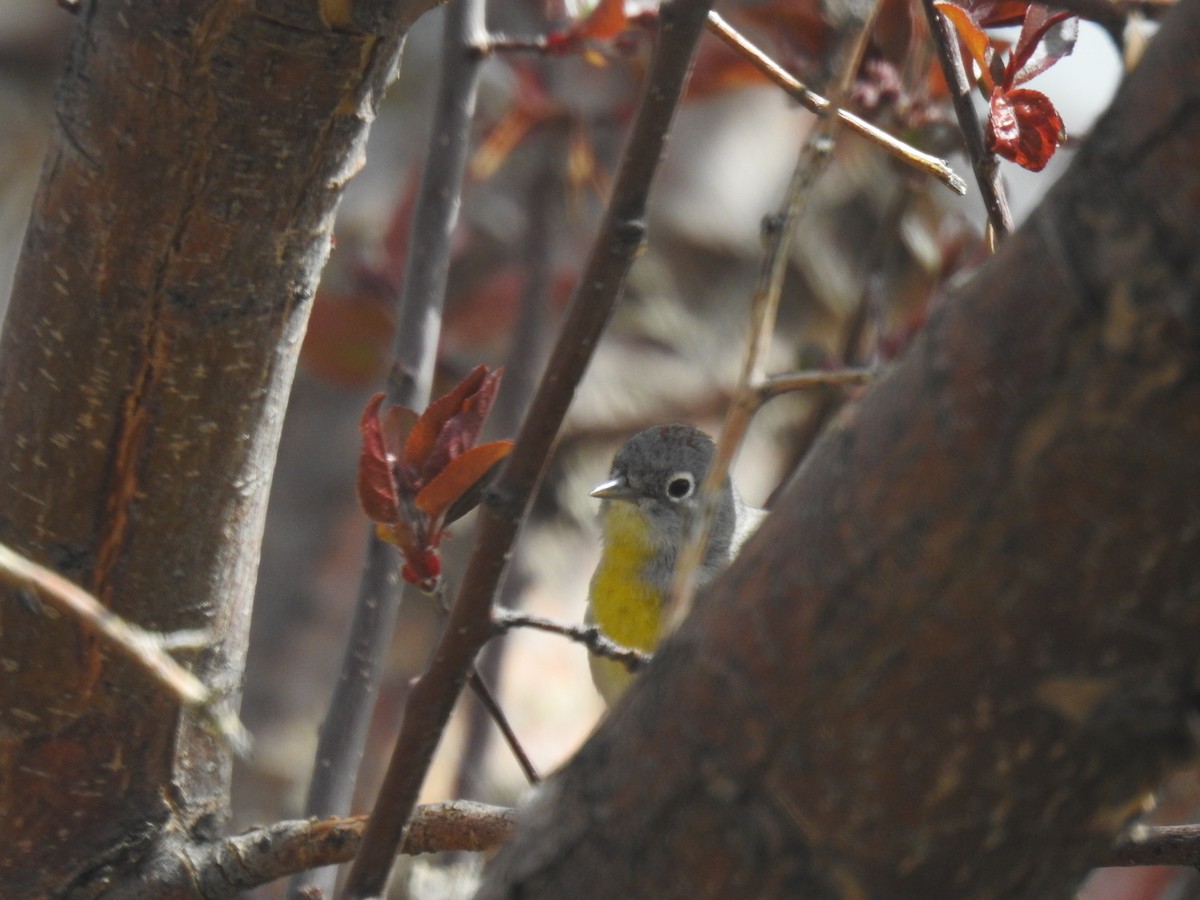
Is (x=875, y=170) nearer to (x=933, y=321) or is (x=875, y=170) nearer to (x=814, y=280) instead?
(x=814, y=280)

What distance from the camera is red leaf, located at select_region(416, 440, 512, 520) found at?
1152 millimetres

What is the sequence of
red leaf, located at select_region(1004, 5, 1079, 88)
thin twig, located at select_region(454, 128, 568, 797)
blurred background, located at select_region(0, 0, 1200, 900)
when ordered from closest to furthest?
red leaf, located at select_region(1004, 5, 1079, 88)
thin twig, located at select_region(454, 128, 568, 797)
blurred background, located at select_region(0, 0, 1200, 900)

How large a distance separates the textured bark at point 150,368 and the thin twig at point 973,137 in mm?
524

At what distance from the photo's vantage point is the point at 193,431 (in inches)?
50.6

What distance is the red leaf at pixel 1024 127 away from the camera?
1.29 m

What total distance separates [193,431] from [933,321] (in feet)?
2.57

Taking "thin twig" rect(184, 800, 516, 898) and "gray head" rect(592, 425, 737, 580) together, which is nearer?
"thin twig" rect(184, 800, 516, 898)

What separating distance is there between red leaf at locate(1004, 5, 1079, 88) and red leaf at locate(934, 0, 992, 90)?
44 mm

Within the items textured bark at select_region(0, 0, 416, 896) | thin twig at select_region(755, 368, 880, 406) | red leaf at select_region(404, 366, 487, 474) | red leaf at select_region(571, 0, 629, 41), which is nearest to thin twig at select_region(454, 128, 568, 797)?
red leaf at select_region(571, 0, 629, 41)

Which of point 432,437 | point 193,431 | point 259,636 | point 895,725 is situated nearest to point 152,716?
point 193,431

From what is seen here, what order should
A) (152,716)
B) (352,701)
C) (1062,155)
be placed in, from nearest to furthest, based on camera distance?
(152,716) → (352,701) → (1062,155)

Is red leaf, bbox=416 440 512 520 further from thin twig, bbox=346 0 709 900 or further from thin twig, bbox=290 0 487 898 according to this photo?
thin twig, bbox=290 0 487 898

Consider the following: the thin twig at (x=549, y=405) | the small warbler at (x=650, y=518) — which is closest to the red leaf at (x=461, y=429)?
the thin twig at (x=549, y=405)

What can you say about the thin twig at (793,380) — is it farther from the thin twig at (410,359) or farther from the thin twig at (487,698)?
the thin twig at (410,359)
